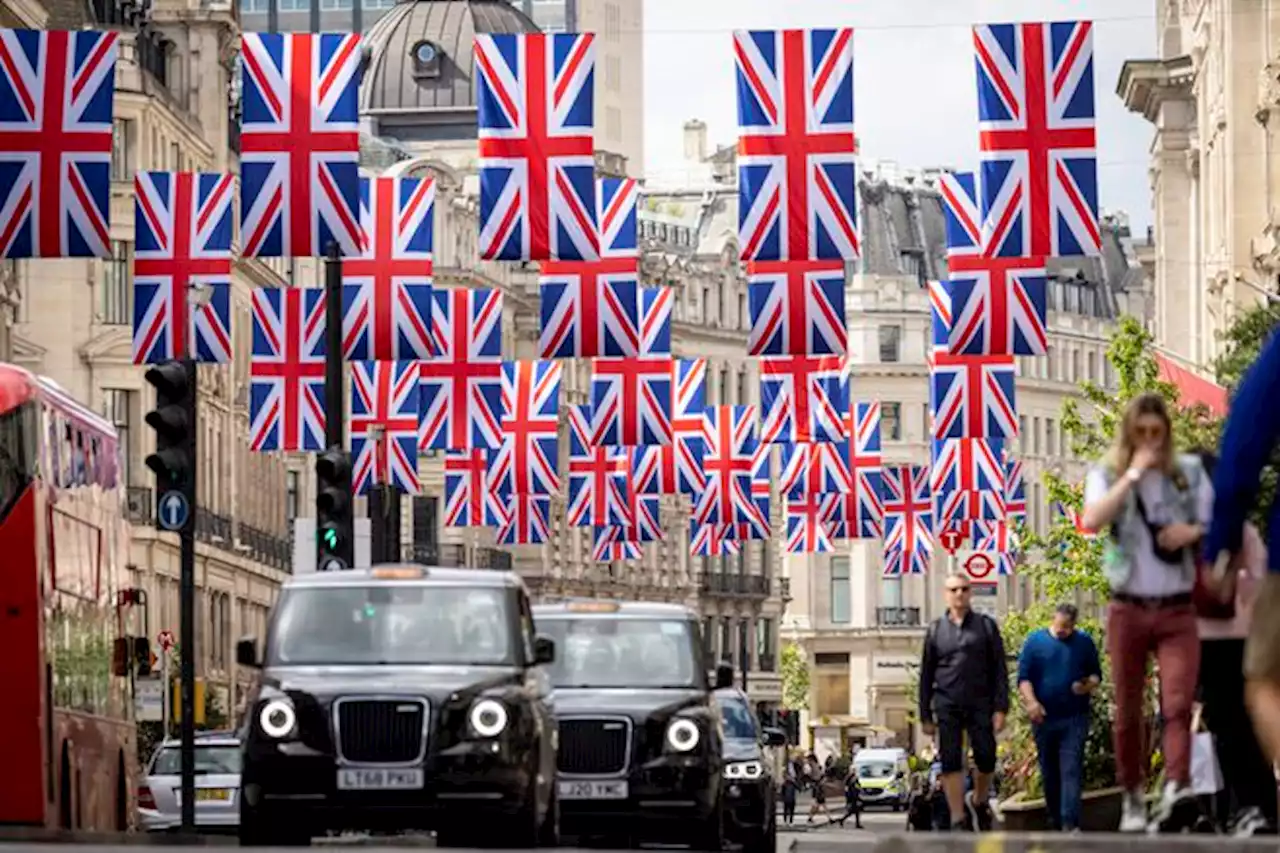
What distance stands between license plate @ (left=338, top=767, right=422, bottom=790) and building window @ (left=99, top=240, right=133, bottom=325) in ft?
195

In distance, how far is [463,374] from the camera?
2242 inches

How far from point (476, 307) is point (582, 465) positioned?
58.3 ft

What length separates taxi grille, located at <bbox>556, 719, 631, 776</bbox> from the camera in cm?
2998

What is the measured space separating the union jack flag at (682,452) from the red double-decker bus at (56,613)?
35017mm

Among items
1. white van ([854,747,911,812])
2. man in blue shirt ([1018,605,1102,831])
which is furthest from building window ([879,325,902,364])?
man in blue shirt ([1018,605,1102,831])

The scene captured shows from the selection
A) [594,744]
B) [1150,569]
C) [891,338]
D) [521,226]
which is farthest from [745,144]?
[891,338]

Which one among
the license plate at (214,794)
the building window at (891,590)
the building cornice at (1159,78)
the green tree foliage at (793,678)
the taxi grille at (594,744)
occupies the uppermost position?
the building cornice at (1159,78)

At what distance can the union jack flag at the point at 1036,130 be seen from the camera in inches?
1543

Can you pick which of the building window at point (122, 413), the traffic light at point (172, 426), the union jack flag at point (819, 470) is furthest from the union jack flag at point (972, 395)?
the building window at point (122, 413)

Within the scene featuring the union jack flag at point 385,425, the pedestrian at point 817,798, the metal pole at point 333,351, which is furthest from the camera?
the pedestrian at point 817,798

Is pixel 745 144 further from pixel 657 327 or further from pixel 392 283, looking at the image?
pixel 657 327

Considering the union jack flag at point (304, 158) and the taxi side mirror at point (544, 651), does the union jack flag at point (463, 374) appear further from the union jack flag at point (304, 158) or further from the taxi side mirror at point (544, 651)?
the taxi side mirror at point (544, 651)

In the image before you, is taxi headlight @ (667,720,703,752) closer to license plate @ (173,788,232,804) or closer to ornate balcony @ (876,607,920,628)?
license plate @ (173,788,232,804)

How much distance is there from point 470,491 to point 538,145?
82.4ft
